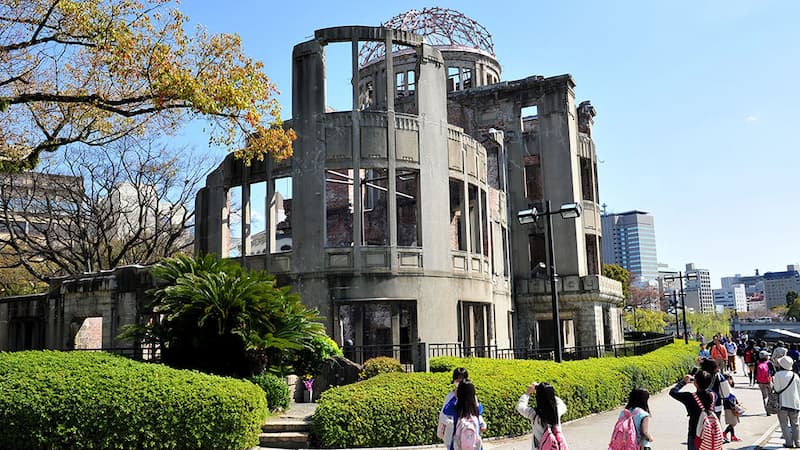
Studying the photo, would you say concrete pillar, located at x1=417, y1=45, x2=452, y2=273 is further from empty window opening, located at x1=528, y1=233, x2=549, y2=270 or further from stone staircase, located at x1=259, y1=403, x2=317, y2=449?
empty window opening, located at x1=528, y1=233, x2=549, y2=270

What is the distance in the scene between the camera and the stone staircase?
12938mm

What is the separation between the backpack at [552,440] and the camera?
7258mm

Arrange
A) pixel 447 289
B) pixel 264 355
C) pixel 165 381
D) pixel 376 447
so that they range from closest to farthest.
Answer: pixel 165 381, pixel 376 447, pixel 264 355, pixel 447 289

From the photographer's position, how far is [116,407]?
10883mm

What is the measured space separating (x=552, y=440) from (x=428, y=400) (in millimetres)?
6227

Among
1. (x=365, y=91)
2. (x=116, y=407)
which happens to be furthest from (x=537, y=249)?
(x=116, y=407)

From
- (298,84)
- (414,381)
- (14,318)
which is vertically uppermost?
(298,84)

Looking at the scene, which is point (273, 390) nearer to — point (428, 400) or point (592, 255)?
point (428, 400)

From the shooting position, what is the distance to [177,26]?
48.0 feet

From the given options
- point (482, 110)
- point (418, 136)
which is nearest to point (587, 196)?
point (482, 110)

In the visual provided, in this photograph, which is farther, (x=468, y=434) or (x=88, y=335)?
(x=88, y=335)

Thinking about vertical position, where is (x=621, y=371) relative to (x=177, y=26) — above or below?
below

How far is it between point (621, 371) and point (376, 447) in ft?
34.5

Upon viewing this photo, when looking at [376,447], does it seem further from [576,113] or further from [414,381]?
[576,113]
